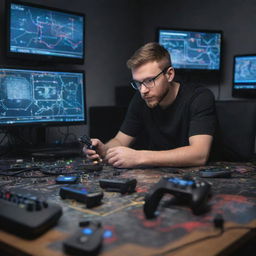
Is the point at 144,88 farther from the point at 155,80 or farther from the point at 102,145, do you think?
the point at 102,145

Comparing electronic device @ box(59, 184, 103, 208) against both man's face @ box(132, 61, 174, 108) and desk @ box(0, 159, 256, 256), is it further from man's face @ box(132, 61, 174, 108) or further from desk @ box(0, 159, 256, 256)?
man's face @ box(132, 61, 174, 108)

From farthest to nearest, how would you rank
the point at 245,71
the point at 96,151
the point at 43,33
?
the point at 245,71
the point at 43,33
the point at 96,151

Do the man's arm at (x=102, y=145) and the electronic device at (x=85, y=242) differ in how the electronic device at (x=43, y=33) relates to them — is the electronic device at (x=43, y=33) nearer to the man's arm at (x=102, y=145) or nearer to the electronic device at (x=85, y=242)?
the man's arm at (x=102, y=145)

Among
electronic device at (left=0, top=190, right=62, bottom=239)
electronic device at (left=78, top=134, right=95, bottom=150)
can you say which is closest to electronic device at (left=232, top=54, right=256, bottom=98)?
electronic device at (left=78, top=134, right=95, bottom=150)

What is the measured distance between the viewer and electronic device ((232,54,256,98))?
2.81 metres

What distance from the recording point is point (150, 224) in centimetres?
83

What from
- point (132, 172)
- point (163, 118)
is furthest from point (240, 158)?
point (132, 172)

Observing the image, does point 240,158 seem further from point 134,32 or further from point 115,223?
point 134,32

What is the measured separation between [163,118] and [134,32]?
1.64 m

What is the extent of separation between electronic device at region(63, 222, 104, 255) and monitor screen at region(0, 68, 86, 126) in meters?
1.22

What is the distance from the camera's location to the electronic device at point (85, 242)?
66 centimetres

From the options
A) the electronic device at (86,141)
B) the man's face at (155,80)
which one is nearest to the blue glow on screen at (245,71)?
the man's face at (155,80)

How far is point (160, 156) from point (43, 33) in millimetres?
1201

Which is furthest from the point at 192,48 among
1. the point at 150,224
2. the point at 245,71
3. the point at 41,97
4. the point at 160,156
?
the point at 150,224
